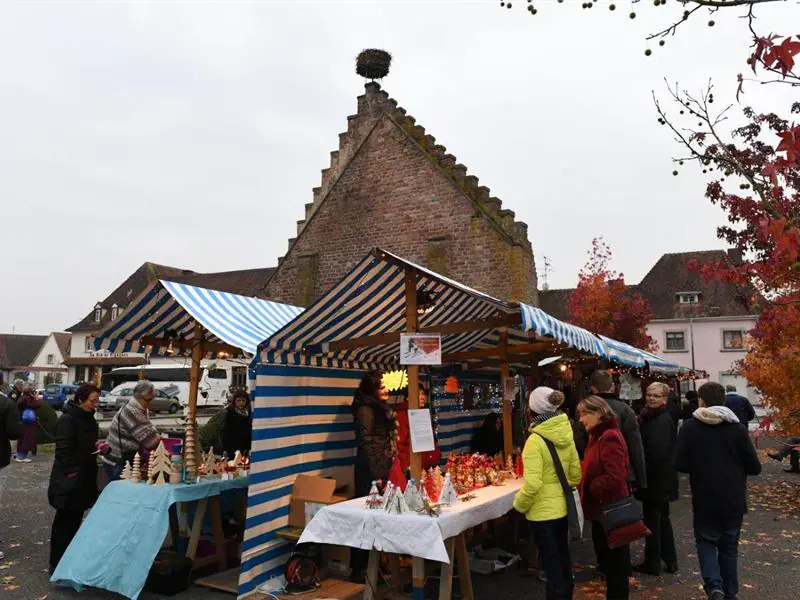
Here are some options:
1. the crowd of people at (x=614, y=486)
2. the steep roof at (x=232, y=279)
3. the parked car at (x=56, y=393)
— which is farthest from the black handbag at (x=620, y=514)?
the steep roof at (x=232, y=279)

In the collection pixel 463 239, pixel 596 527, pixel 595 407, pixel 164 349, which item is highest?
pixel 463 239

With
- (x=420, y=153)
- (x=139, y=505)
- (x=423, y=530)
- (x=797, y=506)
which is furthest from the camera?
(x=420, y=153)

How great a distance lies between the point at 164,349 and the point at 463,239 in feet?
Answer: 40.1

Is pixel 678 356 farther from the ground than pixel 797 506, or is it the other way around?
pixel 678 356

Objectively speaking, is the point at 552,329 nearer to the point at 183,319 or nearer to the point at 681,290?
the point at 183,319

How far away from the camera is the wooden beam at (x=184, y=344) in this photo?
7.16 metres

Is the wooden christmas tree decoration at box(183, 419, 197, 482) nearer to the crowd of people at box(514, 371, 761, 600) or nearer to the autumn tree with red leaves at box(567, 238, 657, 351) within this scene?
the crowd of people at box(514, 371, 761, 600)

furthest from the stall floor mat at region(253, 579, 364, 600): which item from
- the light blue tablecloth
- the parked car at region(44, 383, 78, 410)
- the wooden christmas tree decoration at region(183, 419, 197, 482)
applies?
the parked car at region(44, 383, 78, 410)

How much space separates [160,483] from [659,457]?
4.71m

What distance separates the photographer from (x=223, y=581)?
18.8 ft

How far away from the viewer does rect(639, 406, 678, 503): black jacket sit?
5.84 metres

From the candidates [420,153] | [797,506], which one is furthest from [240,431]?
[420,153]

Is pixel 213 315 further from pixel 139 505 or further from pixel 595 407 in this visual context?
pixel 595 407

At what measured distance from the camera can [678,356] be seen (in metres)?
39.8
